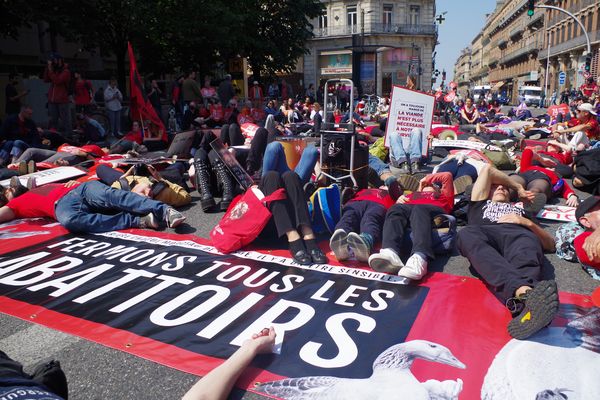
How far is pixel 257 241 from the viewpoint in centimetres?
455

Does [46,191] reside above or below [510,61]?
below

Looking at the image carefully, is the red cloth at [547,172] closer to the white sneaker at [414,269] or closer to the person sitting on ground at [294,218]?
the white sneaker at [414,269]

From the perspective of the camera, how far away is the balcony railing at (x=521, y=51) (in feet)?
229

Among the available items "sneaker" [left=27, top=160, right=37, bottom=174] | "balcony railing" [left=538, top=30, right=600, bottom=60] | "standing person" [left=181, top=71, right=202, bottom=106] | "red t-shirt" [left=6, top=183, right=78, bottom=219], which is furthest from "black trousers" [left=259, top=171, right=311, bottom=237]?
"balcony railing" [left=538, top=30, right=600, bottom=60]

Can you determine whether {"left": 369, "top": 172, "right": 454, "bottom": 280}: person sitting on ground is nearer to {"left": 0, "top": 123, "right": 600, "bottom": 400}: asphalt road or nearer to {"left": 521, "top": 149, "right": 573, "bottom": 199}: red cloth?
{"left": 0, "top": 123, "right": 600, "bottom": 400}: asphalt road

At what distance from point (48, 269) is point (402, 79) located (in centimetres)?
5585

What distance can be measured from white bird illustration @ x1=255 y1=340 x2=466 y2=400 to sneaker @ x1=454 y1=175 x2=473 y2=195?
352 cm

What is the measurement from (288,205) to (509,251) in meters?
1.81

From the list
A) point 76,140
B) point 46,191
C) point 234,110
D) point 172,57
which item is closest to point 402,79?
point 172,57

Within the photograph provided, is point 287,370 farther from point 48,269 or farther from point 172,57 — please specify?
point 172,57

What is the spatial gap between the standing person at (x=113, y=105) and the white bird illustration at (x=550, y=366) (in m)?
13.2

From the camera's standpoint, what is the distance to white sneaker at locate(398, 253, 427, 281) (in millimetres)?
3461

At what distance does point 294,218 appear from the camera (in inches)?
162

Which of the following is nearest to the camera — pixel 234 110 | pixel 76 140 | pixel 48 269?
pixel 48 269
